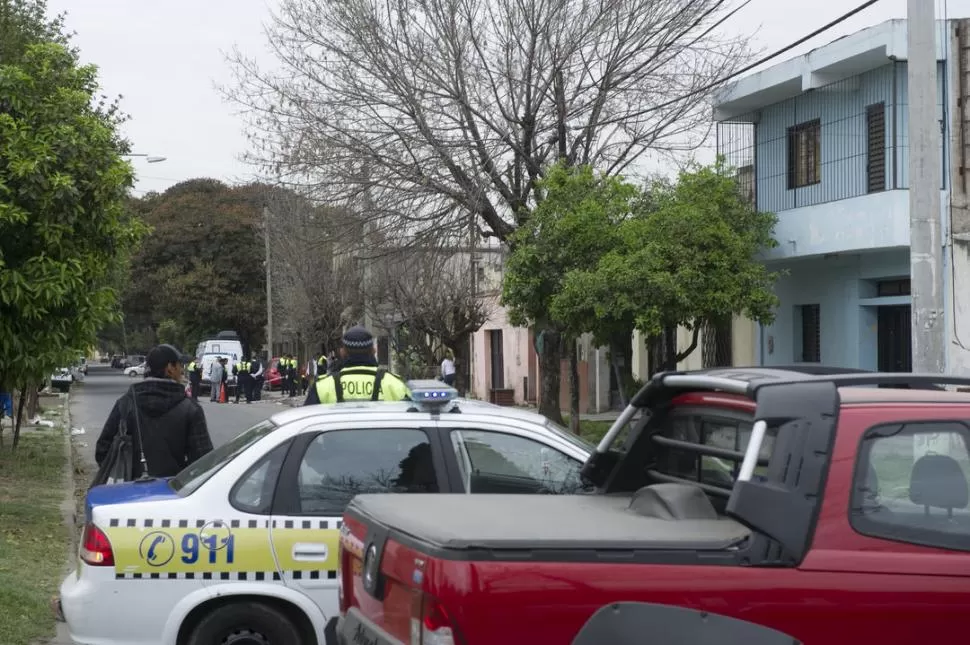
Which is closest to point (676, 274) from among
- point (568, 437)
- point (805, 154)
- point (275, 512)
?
point (805, 154)

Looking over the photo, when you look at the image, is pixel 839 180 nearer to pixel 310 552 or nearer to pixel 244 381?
pixel 310 552

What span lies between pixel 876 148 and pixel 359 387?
12.6 metres

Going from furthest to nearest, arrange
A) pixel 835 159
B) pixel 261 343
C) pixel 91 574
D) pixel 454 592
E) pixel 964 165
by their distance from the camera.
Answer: pixel 261 343, pixel 835 159, pixel 964 165, pixel 91 574, pixel 454 592

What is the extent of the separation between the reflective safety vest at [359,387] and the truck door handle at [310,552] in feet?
6.00

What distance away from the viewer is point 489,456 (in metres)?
6.29

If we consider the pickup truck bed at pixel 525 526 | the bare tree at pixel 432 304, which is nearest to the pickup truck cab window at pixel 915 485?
the pickup truck bed at pixel 525 526

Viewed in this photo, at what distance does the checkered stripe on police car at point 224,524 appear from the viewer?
19.7ft

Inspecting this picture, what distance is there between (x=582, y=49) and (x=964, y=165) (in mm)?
6715

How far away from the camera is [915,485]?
418cm

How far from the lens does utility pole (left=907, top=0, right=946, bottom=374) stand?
10.8 meters

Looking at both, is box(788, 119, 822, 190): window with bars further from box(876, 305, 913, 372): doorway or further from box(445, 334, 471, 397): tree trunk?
box(445, 334, 471, 397): tree trunk

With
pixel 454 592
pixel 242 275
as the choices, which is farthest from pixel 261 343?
pixel 454 592

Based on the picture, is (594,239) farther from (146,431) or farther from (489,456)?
(489,456)

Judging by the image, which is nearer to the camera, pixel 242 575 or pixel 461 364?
pixel 242 575
